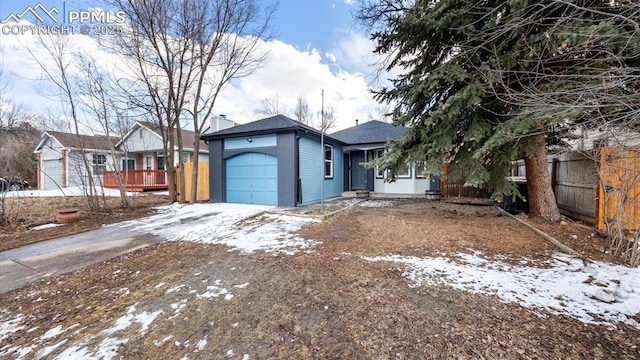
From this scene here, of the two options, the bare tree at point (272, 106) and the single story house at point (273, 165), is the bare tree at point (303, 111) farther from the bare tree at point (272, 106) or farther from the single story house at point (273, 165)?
the single story house at point (273, 165)

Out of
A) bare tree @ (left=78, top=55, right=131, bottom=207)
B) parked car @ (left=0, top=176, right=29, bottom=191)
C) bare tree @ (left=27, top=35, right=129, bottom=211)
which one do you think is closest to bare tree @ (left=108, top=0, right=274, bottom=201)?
bare tree @ (left=78, top=55, right=131, bottom=207)

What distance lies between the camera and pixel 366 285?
3.07 m

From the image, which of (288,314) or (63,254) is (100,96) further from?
(288,314)

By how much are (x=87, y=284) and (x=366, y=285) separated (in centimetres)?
376

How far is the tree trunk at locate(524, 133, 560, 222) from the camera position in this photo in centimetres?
588

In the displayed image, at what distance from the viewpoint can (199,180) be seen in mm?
11562

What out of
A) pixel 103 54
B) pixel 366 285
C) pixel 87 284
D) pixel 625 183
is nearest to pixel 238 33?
pixel 103 54

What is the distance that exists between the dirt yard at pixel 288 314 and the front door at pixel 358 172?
9992mm

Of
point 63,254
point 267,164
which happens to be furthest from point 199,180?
point 63,254

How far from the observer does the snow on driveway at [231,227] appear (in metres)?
4.97

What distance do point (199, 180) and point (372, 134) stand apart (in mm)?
9449

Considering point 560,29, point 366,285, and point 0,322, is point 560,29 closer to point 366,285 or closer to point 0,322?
point 366,285

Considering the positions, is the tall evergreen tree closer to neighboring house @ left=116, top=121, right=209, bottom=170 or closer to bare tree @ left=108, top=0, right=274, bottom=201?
bare tree @ left=108, top=0, right=274, bottom=201

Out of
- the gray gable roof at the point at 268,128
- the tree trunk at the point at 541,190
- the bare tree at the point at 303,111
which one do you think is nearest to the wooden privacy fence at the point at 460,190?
the tree trunk at the point at 541,190
